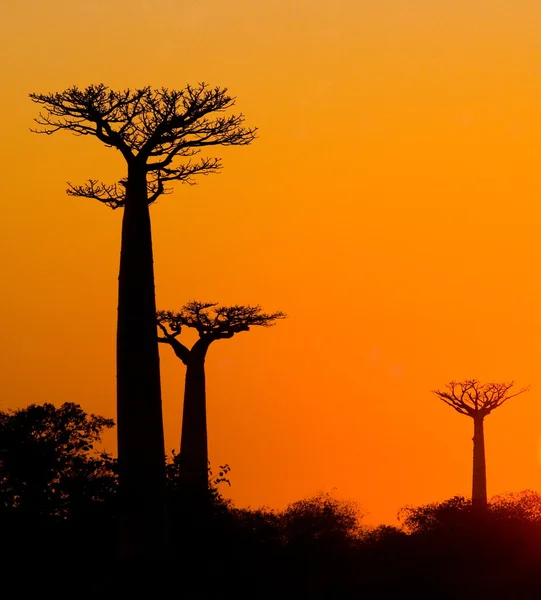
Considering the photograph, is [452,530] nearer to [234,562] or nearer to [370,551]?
[370,551]

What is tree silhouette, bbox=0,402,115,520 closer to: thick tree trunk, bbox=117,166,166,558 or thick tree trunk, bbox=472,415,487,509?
thick tree trunk, bbox=117,166,166,558

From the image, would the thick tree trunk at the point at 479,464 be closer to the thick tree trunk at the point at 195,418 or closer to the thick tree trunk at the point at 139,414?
the thick tree trunk at the point at 195,418

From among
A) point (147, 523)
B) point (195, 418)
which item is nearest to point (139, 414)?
point (147, 523)

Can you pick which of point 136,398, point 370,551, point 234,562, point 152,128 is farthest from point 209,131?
point 370,551

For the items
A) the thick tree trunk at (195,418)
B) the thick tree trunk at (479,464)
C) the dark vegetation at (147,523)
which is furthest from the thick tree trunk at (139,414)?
the thick tree trunk at (479,464)

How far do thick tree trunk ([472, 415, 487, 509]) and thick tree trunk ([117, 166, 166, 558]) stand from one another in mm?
23568

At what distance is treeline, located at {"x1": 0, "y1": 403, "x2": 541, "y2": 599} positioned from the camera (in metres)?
23.1

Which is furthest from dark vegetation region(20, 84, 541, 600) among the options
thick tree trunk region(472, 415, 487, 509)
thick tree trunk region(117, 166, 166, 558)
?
thick tree trunk region(472, 415, 487, 509)

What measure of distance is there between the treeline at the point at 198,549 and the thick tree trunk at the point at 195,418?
1.63 meters

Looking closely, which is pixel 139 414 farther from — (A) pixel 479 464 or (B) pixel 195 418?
(A) pixel 479 464

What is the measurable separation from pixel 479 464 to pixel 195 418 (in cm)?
1468

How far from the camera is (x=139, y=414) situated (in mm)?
23422

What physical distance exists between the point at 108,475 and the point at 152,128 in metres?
6.78

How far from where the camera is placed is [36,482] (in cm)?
2795
